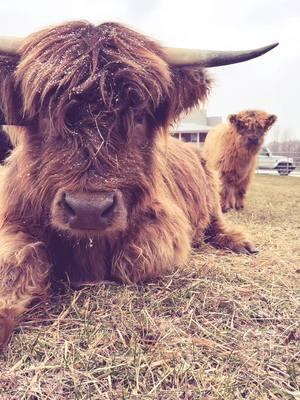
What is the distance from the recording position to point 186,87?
2711 millimetres

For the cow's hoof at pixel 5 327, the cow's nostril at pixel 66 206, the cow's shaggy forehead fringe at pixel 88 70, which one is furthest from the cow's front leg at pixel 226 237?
the cow's hoof at pixel 5 327

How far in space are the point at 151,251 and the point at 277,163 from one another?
2340 cm

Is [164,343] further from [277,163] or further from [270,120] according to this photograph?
[277,163]

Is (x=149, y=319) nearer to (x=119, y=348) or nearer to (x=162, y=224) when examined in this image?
(x=119, y=348)

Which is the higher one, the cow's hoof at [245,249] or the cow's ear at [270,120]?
the cow's ear at [270,120]

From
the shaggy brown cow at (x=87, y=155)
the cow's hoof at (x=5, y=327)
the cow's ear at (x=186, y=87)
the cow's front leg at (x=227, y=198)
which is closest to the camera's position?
the cow's hoof at (x=5, y=327)

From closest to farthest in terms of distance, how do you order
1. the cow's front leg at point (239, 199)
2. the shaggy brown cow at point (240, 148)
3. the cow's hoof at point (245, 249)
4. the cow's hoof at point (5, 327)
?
the cow's hoof at point (5, 327) → the cow's hoof at point (245, 249) → the cow's front leg at point (239, 199) → the shaggy brown cow at point (240, 148)

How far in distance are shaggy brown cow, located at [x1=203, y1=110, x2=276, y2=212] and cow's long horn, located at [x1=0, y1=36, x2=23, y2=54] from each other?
664 centimetres

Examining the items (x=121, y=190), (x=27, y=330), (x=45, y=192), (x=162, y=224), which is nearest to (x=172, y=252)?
(x=162, y=224)

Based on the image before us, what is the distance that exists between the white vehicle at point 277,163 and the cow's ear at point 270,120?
561 inches

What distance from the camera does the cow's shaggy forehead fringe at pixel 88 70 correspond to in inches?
84.0

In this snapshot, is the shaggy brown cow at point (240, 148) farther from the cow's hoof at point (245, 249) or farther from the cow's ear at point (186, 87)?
the cow's ear at point (186, 87)

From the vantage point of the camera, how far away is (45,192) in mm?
2182

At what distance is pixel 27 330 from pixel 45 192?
63 centimetres
